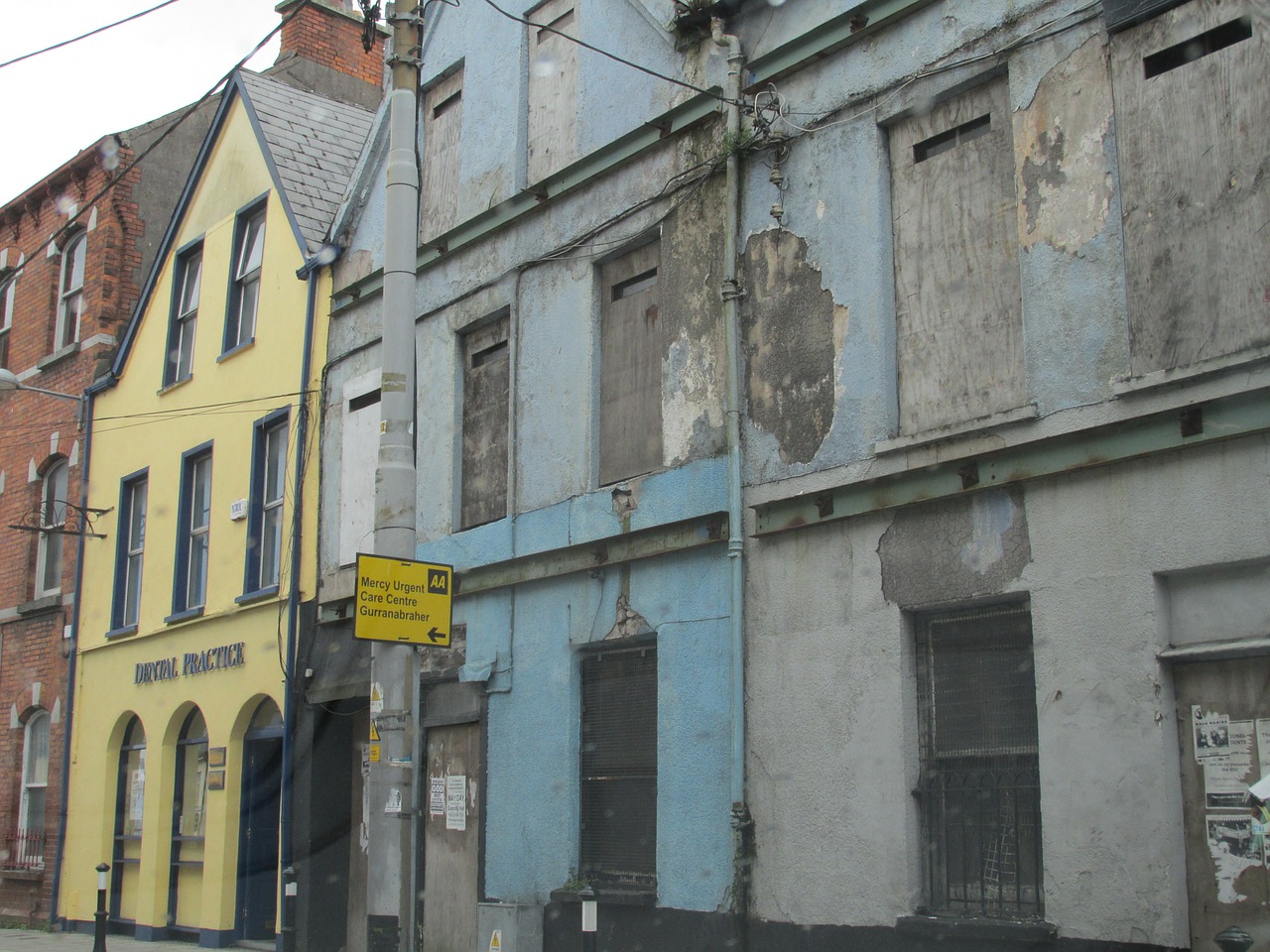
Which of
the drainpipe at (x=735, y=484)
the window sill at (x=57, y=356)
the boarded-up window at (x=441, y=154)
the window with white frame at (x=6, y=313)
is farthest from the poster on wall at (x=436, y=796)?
the window with white frame at (x=6, y=313)

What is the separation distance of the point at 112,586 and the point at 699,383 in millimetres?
12273

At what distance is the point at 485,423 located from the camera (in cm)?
1402

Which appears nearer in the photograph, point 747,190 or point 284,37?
point 747,190

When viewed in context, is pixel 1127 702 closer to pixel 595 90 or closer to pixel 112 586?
pixel 595 90

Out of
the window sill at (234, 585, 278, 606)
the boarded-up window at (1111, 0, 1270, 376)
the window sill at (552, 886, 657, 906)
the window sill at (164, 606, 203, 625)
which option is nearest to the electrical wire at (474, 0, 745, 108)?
the boarded-up window at (1111, 0, 1270, 376)

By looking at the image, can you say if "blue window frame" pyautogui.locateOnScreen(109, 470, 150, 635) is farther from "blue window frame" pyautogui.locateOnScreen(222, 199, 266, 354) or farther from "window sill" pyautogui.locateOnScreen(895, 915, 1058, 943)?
"window sill" pyautogui.locateOnScreen(895, 915, 1058, 943)

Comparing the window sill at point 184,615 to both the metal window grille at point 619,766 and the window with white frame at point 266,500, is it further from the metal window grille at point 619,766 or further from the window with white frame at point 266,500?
the metal window grille at point 619,766

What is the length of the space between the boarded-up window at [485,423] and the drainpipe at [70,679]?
9405 millimetres

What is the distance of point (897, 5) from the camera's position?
10.1 metres

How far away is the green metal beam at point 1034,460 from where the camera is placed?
Answer: 7754mm

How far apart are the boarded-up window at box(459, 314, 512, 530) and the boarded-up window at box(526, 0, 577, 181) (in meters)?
1.63

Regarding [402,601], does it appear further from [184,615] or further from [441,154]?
[184,615]

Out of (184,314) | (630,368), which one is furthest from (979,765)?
(184,314)

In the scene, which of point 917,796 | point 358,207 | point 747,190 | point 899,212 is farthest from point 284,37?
point 917,796
